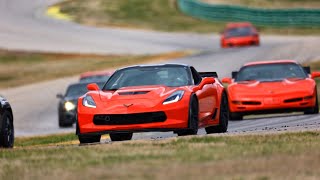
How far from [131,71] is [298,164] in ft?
23.3

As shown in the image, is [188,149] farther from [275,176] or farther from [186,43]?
Answer: [186,43]

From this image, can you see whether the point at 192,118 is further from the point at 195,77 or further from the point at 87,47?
the point at 87,47

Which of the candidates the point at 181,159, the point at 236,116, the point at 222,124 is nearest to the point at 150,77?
the point at 222,124

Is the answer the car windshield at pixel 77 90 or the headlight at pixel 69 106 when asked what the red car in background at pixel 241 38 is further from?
the headlight at pixel 69 106

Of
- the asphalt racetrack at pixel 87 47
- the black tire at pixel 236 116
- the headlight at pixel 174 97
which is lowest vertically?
the asphalt racetrack at pixel 87 47

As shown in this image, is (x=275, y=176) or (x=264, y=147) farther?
(x=264, y=147)

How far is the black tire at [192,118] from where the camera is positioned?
15289 millimetres

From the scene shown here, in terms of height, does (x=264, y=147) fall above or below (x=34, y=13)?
above

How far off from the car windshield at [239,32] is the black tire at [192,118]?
37.9m

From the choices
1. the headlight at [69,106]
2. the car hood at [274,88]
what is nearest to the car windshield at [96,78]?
the headlight at [69,106]

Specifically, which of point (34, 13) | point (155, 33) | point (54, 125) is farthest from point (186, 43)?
point (54, 125)

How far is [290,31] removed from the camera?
215 ft

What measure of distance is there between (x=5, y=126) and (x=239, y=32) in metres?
38.9

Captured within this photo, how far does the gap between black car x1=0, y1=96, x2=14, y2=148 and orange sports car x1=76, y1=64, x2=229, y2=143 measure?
102 centimetres
